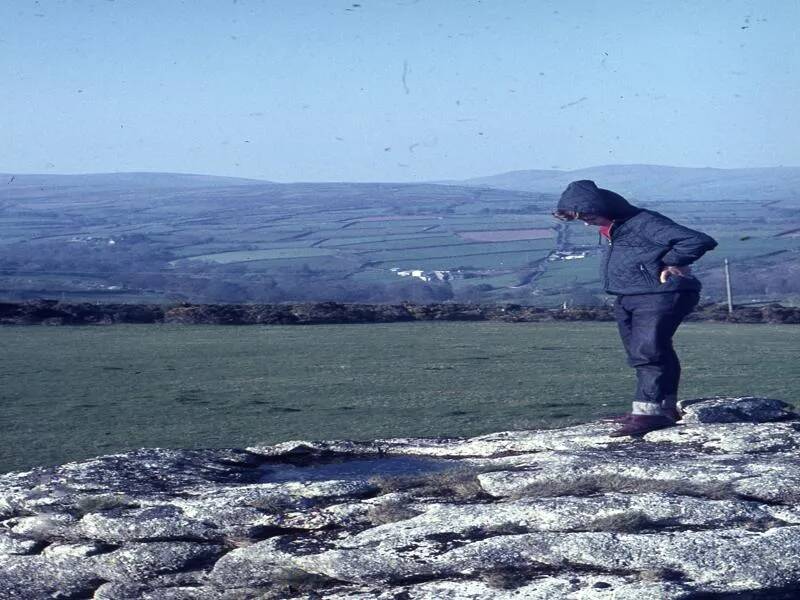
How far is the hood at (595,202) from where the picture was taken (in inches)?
266

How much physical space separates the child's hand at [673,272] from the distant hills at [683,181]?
52.2m

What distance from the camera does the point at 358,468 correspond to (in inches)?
254

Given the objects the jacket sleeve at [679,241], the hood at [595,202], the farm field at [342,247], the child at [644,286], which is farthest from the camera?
the farm field at [342,247]

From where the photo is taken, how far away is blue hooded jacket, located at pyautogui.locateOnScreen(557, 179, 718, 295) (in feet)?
21.1

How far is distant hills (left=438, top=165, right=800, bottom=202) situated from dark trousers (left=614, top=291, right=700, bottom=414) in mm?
51921

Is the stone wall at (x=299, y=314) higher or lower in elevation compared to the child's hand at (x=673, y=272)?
lower

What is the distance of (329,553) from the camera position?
16.3ft

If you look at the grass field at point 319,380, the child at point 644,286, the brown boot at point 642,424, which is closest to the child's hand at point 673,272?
the child at point 644,286

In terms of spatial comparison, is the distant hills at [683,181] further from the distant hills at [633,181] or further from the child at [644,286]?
the child at [644,286]

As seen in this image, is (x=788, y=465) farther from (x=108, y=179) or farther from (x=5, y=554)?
(x=108, y=179)

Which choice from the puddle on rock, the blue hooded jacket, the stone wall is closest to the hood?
the blue hooded jacket

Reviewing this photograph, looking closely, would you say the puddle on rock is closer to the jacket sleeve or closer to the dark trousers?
the dark trousers

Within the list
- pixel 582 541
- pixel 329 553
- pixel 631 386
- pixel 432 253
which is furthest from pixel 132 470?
pixel 432 253

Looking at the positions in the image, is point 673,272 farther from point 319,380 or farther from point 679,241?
point 319,380
